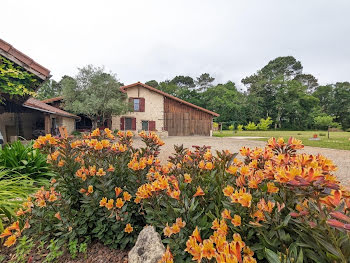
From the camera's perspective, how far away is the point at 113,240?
1.79 metres

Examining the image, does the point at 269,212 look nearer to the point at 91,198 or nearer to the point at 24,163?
the point at 91,198

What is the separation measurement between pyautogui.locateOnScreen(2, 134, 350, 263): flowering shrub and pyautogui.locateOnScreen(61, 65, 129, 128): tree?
14.8m

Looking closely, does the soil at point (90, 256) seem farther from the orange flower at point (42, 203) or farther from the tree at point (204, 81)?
the tree at point (204, 81)

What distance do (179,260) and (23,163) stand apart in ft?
13.3

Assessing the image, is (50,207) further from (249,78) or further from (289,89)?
(249,78)

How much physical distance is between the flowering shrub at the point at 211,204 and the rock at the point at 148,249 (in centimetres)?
10

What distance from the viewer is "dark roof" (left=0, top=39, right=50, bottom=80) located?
4324 millimetres

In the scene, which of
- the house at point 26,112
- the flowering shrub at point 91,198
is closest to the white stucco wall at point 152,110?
the house at point 26,112

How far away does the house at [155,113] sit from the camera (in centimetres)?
1927

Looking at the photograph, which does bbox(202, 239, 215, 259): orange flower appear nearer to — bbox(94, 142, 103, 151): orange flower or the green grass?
bbox(94, 142, 103, 151): orange flower

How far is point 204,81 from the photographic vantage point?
5388cm

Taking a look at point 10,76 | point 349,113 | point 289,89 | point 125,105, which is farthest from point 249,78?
point 10,76

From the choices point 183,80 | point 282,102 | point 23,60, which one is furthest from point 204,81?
point 23,60

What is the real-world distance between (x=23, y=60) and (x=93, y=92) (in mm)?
12633
